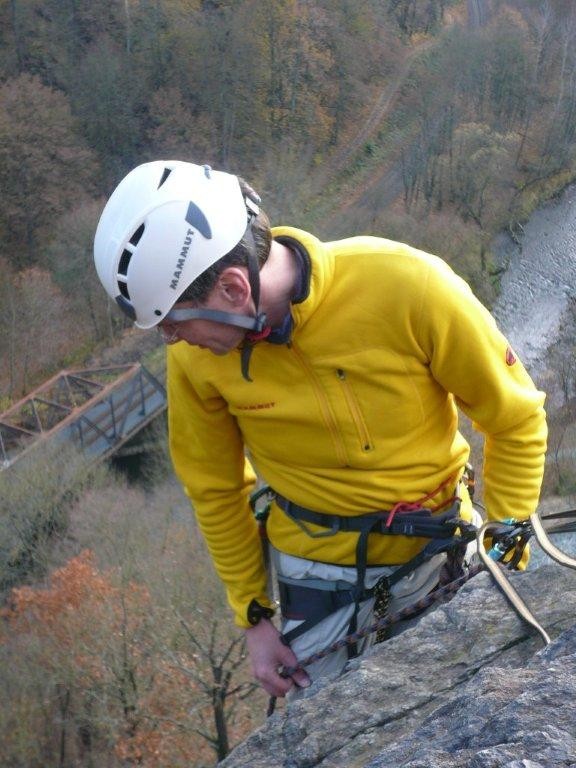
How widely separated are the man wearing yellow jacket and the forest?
897 cm

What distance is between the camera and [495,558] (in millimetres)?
2379

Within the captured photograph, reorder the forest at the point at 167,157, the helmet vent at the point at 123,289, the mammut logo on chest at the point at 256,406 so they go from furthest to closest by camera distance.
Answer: the forest at the point at 167,157 → the mammut logo on chest at the point at 256,406 → the helmet vent at the point at 123,289

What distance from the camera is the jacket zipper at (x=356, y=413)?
2.28 meters

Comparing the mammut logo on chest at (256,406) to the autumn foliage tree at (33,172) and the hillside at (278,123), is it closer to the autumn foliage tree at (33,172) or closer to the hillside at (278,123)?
the hillside at (278,123)

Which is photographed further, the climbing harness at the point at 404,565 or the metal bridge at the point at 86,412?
the metal bridge at the point at 86,412

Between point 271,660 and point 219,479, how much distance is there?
0.55 meters

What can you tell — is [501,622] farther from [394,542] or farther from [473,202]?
[473,202]

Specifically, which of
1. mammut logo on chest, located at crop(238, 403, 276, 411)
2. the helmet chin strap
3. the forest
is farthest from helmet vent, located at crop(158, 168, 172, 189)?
the forest

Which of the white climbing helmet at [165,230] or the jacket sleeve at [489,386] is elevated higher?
the white climbing helmet at [165,230]

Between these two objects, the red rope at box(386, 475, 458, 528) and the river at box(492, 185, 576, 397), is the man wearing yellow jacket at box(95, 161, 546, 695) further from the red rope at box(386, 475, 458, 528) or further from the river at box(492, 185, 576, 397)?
the river at box(492, 185, 576, 397)

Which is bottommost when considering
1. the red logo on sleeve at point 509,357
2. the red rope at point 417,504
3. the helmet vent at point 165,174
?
the red rope at point 417,504

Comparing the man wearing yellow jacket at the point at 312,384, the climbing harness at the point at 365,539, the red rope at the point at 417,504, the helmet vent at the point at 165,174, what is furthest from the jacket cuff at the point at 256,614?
the helmet vent at the point at 165,174

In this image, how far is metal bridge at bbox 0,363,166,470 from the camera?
19.7m

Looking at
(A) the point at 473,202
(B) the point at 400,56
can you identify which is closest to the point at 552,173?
(A) the point at 473,202
